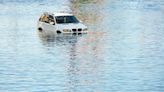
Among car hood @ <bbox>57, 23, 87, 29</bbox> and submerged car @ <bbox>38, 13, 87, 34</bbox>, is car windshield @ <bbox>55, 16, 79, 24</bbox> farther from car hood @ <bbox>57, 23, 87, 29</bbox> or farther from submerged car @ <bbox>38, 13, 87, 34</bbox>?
car hood @ <bbox>57, 23, 87, 29</bbox>

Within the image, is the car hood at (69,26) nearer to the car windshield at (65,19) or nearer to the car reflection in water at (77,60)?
the car windshield at (65,19)

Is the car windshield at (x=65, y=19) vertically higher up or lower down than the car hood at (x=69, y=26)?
higher up

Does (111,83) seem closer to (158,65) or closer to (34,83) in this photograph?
(34,83)

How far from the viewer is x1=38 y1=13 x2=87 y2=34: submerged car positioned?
67.5 m

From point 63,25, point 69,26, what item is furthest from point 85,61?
point 63,25

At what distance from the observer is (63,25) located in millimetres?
68062

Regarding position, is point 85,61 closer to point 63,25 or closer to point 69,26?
point 69,26

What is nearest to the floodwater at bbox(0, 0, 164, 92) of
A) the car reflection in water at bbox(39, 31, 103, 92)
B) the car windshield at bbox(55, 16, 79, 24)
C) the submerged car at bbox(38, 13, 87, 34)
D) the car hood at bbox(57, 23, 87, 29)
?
the car reflection in water at bbox(39, 31, 103, 92)

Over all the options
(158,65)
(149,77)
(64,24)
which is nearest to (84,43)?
(64,24)

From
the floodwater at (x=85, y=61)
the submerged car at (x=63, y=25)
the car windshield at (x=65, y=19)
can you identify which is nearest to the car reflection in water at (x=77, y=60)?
the floodwater at (x=85, y=61)

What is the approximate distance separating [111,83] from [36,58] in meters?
12.4

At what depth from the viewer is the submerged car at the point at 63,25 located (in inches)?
2657

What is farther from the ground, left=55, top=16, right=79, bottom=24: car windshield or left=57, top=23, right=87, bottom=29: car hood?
left=55, top=16, right=79, bottom=24: car windshield

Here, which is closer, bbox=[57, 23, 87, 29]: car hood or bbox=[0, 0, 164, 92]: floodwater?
bbox=[0, 0, 164, 92]: floodwater
